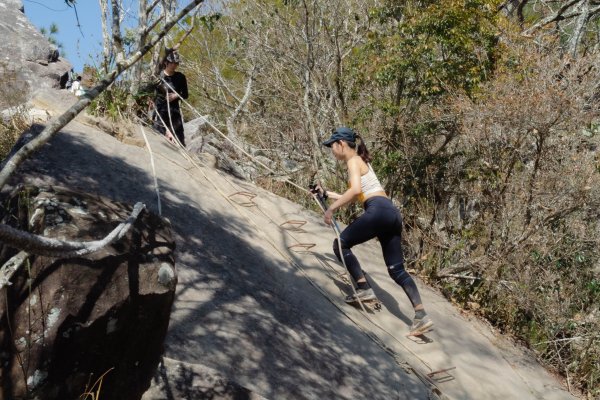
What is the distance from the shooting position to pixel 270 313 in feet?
15.0

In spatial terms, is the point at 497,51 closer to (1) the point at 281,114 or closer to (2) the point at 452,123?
(2) the point at 452,123

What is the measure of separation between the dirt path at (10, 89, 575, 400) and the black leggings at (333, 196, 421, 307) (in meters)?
0.43

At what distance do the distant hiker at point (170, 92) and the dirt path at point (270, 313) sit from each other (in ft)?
1.61

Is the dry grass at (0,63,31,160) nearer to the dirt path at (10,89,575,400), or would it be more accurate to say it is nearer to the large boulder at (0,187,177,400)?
the dirt path at (10,89,575,400)

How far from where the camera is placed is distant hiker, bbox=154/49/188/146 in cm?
745

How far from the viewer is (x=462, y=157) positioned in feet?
28.4

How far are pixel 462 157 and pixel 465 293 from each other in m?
2.00

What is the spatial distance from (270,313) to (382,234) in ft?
4.39

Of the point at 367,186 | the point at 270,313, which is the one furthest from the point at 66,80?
the point at 270,313

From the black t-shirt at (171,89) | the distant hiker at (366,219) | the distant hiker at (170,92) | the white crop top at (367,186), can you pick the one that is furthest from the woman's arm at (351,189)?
the black t-shirt at (171,89)

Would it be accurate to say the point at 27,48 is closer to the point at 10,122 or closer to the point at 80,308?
the point at 10,122

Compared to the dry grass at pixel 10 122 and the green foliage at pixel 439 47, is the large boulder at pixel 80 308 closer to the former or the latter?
the dry grass at pixel 10 122

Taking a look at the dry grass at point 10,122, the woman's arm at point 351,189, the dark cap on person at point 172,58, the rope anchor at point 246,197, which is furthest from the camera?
the dark cap on person at point 172,58

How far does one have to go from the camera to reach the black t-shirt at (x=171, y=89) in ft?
25.0
